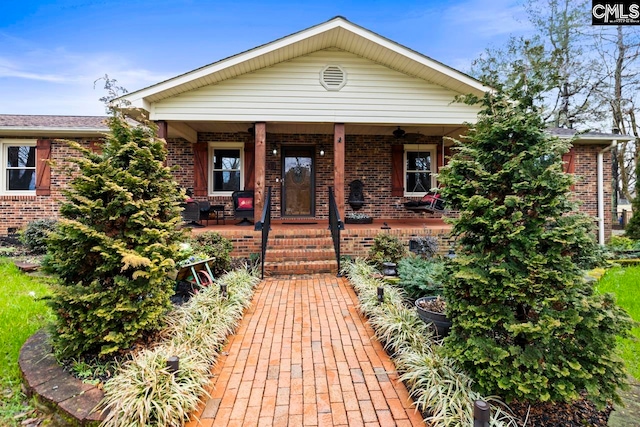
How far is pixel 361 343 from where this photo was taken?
3.10 m

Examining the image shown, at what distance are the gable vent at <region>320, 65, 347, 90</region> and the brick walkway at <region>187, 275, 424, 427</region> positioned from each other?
4833 millimetres

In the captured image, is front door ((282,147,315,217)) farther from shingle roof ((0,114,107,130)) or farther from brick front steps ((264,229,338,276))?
shingle roof ((0,114,107,130))

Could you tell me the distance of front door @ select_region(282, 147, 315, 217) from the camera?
29.6 ft

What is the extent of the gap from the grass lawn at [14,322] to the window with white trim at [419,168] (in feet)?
27.7

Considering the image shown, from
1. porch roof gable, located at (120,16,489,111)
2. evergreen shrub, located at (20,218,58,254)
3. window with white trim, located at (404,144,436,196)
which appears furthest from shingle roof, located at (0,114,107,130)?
window with white trim, located at (404,144,436,196)

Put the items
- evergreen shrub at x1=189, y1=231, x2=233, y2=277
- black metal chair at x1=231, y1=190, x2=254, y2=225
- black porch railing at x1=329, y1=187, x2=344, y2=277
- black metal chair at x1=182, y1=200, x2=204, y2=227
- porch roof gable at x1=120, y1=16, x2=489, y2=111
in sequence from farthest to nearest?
black metal chair at x1=231, y1=190, x2=254, y2=225
black metal chair at x1=182, y1=200, x2=204, y2=227
porch roof gable at x1=120, y1=16, x2=489, y2=111
black porch railing at x1=329, y1=187, x2=344, y2=277
evergreen shrub at x1=189, y1=231, x2=233, y2=277

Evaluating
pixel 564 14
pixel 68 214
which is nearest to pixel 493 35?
pixel 564 14

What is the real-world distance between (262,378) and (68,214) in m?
2.10

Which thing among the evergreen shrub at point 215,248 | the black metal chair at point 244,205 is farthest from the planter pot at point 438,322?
the black metal chair at point 244,205

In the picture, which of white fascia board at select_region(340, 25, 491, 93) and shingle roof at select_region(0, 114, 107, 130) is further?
shingle roof at select_region(0, 114, 107, 130)

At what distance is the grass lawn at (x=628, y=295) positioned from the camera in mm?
2979

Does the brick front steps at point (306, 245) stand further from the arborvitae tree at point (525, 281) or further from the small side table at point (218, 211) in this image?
the arborvitae tree at point (525, 281)

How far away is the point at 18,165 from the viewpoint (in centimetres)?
824

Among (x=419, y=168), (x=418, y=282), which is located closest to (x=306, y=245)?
(x=418, y=282)
